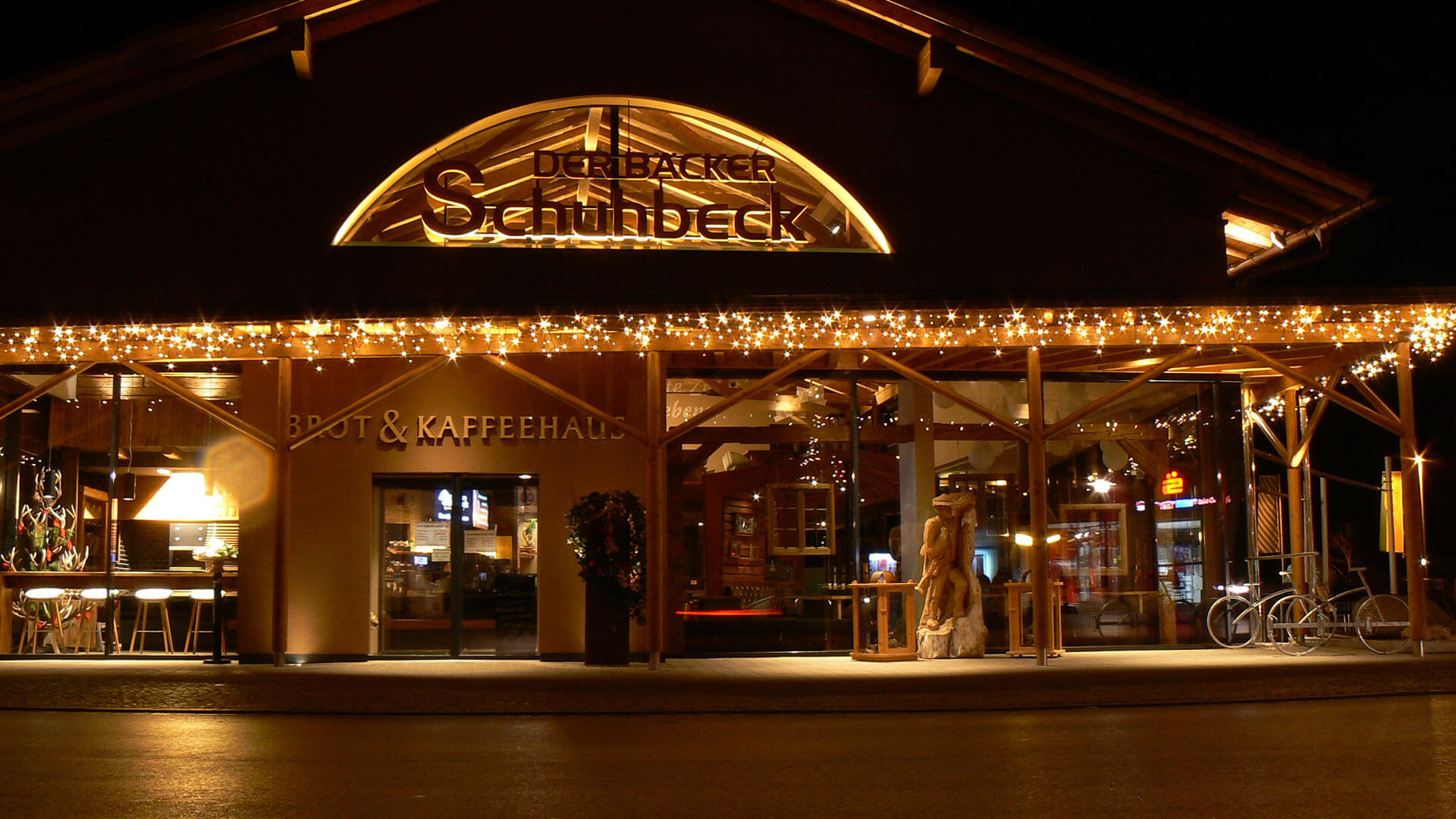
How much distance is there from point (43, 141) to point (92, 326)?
293 cm

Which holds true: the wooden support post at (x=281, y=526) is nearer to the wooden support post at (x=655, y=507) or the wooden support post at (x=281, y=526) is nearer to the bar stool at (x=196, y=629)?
the bar stool at (x=196, y=629)

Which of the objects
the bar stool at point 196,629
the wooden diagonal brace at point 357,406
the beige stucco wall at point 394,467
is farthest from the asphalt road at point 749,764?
the bar stool at point 196,629

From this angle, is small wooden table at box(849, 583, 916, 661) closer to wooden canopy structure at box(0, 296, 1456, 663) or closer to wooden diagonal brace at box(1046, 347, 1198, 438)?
wooden canopy structure at box(0, 296, 1456, 663)

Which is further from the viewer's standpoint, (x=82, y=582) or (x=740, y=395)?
(x=82, y=582)

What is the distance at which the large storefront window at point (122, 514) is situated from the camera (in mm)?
14688

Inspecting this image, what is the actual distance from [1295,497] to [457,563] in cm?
969

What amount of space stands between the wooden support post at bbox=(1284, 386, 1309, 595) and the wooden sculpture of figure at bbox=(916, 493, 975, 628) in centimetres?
426

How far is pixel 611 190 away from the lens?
46.8 ft

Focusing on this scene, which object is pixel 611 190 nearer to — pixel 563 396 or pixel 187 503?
pixel 563 396

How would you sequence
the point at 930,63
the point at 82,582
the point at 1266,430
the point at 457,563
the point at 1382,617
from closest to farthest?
the point at 1382,617, the point at 930,63, the point at 82,582, the point at 457,563, the point at 1266,430

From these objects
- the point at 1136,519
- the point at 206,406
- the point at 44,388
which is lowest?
the point at 1136,519

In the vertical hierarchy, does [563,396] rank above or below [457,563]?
above

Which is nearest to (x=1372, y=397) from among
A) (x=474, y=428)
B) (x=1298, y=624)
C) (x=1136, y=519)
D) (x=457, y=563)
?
(x=1298, y=624)

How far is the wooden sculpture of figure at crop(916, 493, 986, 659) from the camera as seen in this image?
14383mm
